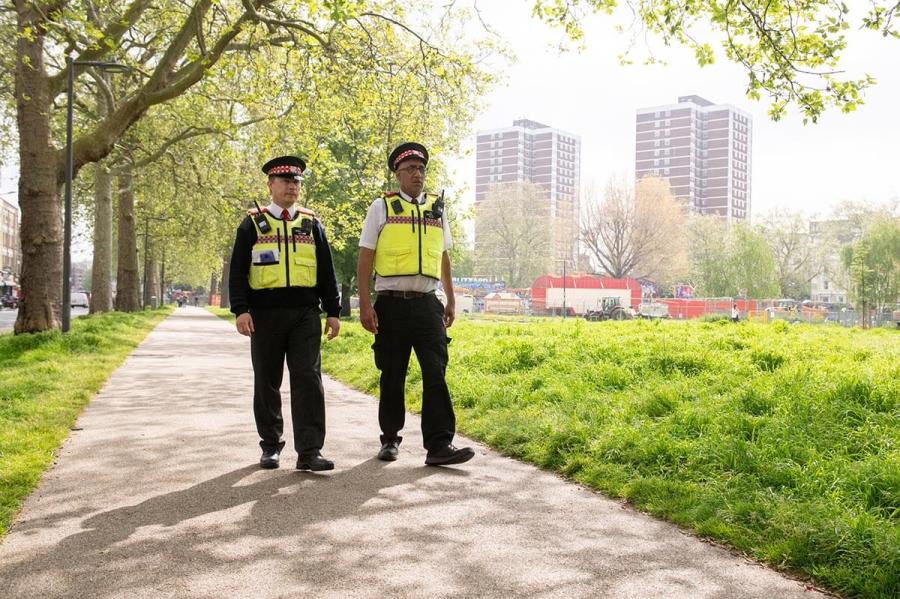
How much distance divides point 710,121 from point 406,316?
609 feet

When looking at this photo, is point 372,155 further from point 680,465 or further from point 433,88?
point 680,465

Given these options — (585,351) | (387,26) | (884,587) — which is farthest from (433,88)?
(884,587)

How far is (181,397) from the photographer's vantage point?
9.16 metres

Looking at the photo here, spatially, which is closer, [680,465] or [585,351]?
[680,465]

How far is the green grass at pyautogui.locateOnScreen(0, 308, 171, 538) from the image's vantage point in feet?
16.7

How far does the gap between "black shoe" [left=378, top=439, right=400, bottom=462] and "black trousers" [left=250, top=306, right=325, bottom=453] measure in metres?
0.53

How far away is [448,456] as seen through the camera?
18.1 ft

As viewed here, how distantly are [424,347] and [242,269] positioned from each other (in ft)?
4.34

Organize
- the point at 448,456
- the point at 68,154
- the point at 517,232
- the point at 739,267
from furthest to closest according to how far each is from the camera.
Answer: the point at 517,232 → the point at 739,267 → the point at 68,154 → the point at 448,456

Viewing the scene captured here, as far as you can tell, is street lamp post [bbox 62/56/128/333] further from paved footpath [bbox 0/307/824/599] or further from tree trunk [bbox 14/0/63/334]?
paved footpath [bbox 0/307/824/599]

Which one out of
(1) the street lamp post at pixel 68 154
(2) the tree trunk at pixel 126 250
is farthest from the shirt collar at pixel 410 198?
(2) the tree trunk at pixel 126 250

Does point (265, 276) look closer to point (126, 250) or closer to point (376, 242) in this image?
point (376, 242)

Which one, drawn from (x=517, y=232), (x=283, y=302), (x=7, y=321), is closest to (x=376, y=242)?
(x=283, y=302)

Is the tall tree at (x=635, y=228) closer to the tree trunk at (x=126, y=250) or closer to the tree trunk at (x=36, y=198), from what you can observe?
the tree trunk at (x=126, y=250)
